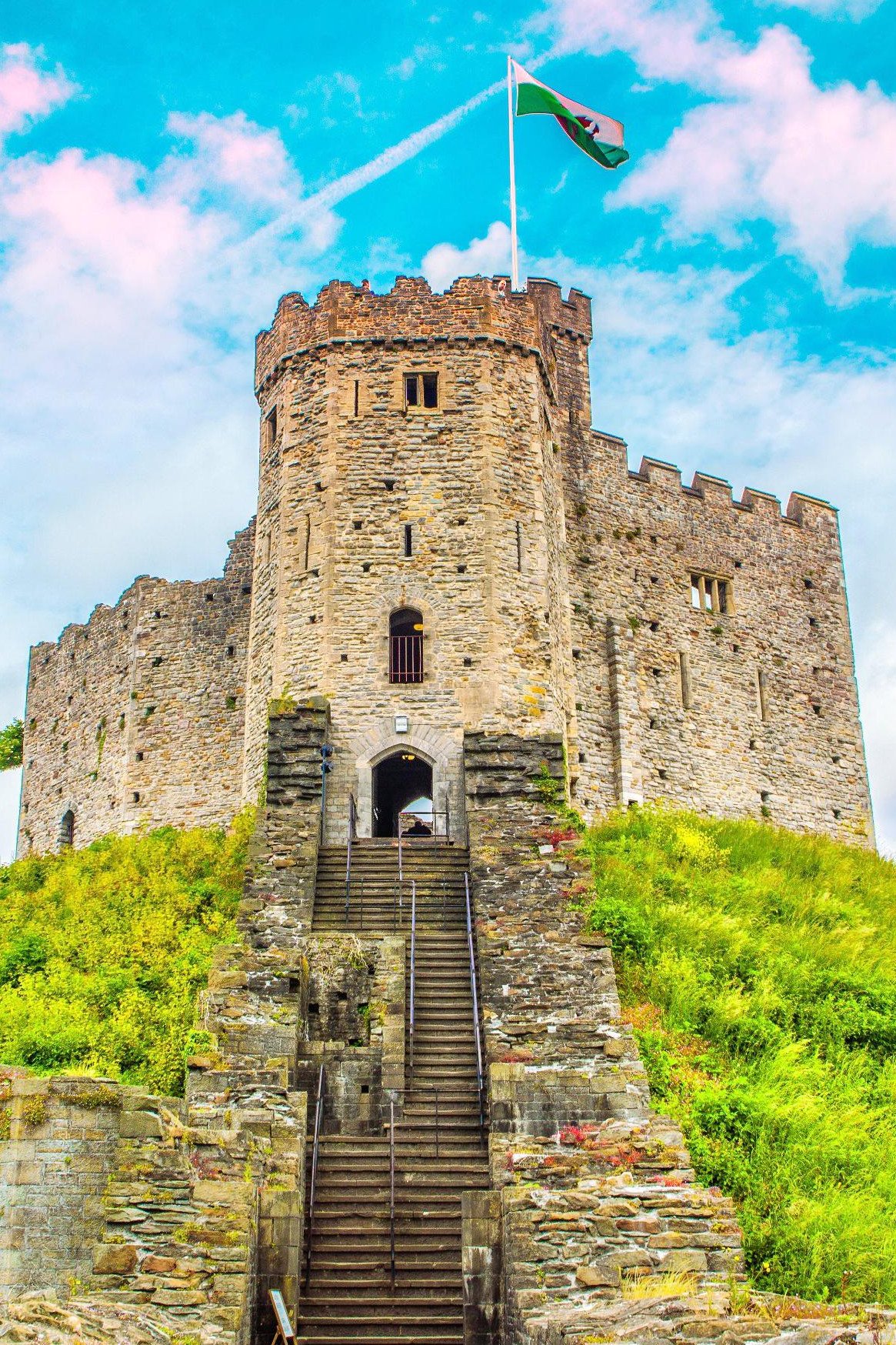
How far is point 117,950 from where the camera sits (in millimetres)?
21031

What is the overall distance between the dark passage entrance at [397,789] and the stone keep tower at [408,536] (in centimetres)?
7

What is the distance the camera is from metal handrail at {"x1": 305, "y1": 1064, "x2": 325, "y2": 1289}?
46.2 ft

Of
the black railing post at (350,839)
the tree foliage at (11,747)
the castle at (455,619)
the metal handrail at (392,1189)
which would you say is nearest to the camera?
the metal handrail at (392,1189)

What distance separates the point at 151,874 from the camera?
24375 mm

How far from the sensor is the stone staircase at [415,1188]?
13609 mm

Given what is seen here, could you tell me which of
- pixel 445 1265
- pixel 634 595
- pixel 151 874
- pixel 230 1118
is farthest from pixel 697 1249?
pixel 634 595

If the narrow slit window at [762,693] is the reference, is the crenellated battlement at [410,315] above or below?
above

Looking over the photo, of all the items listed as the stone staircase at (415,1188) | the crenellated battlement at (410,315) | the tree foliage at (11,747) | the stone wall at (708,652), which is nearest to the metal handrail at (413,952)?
the stone staircase at (415,1188)

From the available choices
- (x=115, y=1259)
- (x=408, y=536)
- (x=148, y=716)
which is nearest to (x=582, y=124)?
(x=408, y=536)

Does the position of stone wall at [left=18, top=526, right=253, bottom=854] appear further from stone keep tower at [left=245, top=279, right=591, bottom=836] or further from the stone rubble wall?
the stone rubble wall

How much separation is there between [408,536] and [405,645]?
6.50ft

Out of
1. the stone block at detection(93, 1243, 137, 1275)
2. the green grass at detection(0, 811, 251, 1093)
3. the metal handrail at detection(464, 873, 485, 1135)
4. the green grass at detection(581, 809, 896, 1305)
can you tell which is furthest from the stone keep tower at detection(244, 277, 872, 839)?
the stone block at detection(93, 1243, 137, 1275)

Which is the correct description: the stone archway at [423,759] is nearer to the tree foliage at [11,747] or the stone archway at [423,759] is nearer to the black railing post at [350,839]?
the black railing post at [350,839]

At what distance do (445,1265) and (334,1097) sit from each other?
107 inches
